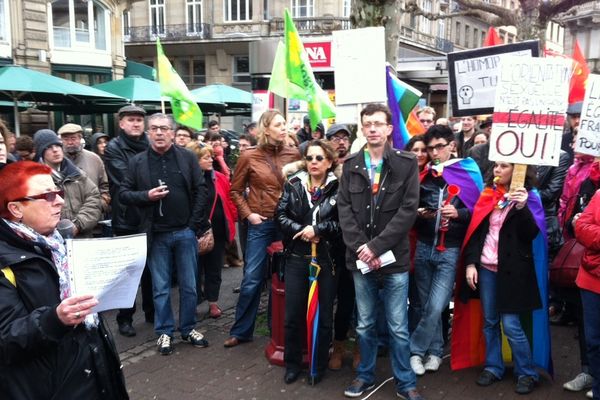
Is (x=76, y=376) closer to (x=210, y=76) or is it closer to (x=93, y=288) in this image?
(x=93, y=288)

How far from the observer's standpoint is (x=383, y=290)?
4.26 metres

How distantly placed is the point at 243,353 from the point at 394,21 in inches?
162

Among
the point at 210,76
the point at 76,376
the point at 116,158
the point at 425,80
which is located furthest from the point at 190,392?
the point at 210,76

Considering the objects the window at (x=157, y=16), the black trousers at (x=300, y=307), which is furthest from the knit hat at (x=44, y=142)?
the window at (x=157, y=16)

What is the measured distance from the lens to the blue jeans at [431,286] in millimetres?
4504

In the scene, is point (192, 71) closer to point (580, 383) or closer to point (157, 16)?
point (157, 16)

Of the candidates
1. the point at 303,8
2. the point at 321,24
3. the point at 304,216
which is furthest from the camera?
the point at 303,8

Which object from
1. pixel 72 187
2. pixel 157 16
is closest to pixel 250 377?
pixel 72 187

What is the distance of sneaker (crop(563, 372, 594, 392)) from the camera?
432 cm

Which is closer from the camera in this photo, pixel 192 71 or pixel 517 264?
pixel 517 264

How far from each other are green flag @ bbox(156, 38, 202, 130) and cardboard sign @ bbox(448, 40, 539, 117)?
2.88m

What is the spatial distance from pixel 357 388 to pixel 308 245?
115 cm

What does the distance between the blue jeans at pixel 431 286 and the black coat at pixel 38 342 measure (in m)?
2.70

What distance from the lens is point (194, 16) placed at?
122 ft
